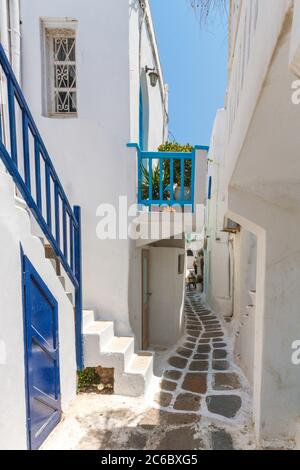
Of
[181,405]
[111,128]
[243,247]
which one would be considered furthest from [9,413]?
[243,247]

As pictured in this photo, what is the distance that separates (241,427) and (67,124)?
16.3ft

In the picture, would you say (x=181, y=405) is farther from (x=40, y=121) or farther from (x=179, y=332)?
(x=40, y=121)

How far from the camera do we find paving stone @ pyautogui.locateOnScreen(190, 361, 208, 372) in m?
4.65

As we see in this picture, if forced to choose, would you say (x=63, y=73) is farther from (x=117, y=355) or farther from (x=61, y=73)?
(x=117, y=355)

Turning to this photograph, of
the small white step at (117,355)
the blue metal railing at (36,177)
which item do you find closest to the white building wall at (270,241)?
the small white step at (117,355)

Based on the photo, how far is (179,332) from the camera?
6332mm

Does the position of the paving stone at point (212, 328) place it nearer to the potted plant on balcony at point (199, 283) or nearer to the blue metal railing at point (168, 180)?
the blue metal railing at point (168, 180)

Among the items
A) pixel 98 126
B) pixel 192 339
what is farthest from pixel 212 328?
pixel 98 126

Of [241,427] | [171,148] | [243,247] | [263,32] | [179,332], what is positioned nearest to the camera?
[263,32]

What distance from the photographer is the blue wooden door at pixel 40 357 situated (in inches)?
92.1

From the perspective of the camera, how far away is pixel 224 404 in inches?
138

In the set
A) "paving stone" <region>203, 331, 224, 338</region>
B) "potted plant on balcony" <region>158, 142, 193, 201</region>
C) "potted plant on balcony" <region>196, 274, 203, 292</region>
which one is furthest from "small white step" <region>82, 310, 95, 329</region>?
"potted plant on balcony" <region>196, 274, 203, 292</region>

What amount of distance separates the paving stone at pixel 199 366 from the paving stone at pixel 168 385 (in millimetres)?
788

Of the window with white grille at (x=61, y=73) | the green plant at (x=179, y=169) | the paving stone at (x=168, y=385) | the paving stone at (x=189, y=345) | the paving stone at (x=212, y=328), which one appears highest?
the window with white grille at (x=61, y=73)
